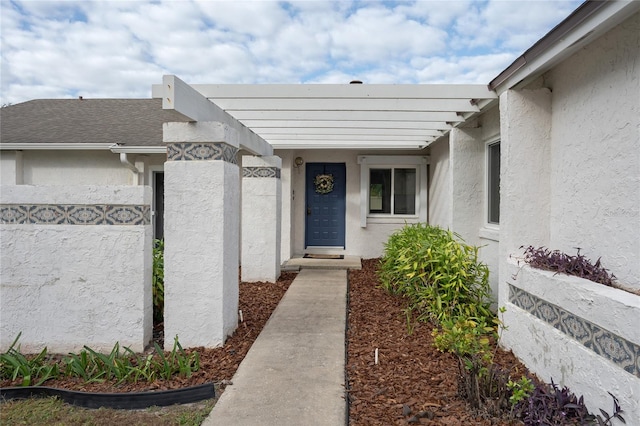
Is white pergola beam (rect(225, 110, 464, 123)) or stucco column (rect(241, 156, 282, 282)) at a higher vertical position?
white pergola beam (rect(225, 110, 464, 123))

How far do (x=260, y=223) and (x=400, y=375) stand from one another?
4592 millimetres

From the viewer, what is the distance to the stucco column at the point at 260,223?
7785 millimetres

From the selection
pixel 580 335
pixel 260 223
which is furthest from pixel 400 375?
pixel 260 223

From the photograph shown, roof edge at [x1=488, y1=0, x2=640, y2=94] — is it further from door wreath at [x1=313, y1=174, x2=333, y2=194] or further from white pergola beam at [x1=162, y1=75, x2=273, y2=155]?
door wreath at [x1=313, y1=174, x2=333, y2=194]

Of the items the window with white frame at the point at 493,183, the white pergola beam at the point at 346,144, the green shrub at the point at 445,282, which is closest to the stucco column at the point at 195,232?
the green shrub at the point at 445,282

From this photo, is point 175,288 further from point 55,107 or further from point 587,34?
point 55,107

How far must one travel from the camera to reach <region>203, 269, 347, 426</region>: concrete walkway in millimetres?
2982

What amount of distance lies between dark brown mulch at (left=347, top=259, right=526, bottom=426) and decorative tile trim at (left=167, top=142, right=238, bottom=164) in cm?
242

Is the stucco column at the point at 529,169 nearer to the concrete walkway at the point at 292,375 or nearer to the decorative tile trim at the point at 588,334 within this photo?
the decorative tile trim at the point at 588,334

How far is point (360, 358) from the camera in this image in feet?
13.7

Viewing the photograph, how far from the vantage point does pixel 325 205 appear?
10828 millimetres

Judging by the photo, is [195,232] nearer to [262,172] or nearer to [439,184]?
[262,172]

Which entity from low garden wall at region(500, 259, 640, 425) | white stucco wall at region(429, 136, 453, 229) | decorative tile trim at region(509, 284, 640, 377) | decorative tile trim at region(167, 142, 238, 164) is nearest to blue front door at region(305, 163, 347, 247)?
white stucco wall at region(429, 136, 453, 229)

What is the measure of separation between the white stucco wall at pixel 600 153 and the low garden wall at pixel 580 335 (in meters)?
0.38
